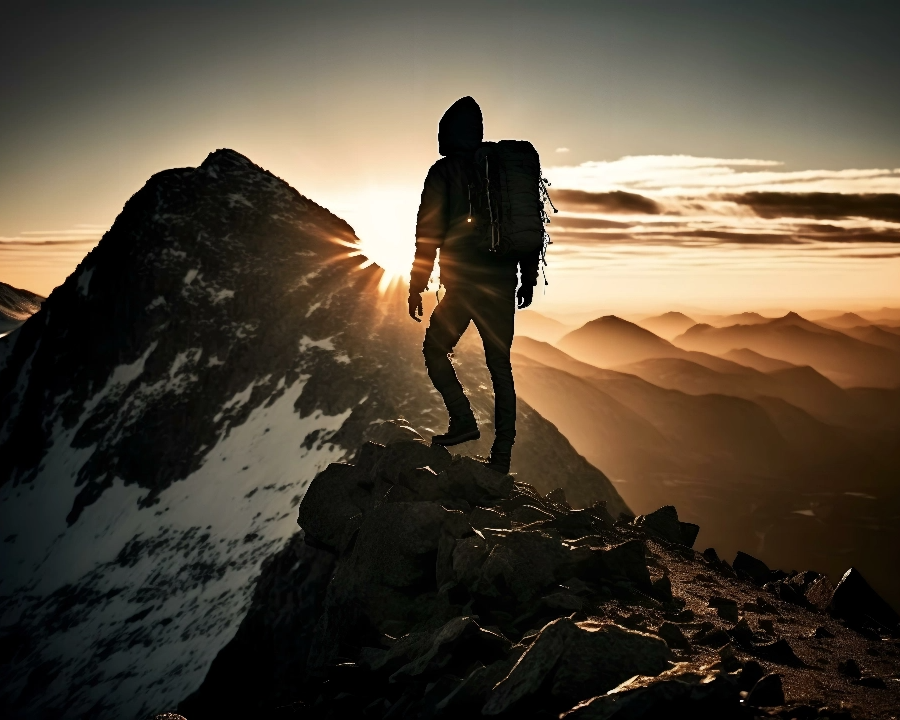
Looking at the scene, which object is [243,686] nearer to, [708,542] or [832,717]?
[832,717]

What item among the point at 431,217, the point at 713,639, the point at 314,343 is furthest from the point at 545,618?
the point at 314,343

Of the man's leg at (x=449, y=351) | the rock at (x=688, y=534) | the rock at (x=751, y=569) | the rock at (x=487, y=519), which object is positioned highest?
the man's leg at (x=449, y=351)

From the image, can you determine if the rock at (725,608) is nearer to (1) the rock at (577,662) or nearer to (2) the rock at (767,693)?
(2) the rock at (767,693)

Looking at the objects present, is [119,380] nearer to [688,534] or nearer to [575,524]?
[688,534]

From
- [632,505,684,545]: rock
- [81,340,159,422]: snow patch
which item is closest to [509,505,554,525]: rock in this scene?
[632,505,684,545]: rock

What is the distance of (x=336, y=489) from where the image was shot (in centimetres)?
1057

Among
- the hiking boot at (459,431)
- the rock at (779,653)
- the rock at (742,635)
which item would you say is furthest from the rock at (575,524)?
the rock at (779,653)

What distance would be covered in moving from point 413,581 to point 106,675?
3097 centimetres

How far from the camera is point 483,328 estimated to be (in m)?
9.15

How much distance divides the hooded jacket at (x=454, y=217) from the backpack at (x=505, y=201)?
0.21 meters

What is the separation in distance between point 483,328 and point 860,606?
613 cm

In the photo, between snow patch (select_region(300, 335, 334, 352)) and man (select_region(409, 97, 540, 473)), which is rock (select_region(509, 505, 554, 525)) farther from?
snow patch (select_region(300, 335, 334, 352))

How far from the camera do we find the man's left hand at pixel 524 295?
30.7 ft

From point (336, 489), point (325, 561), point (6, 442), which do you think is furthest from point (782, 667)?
point (6, 442)
